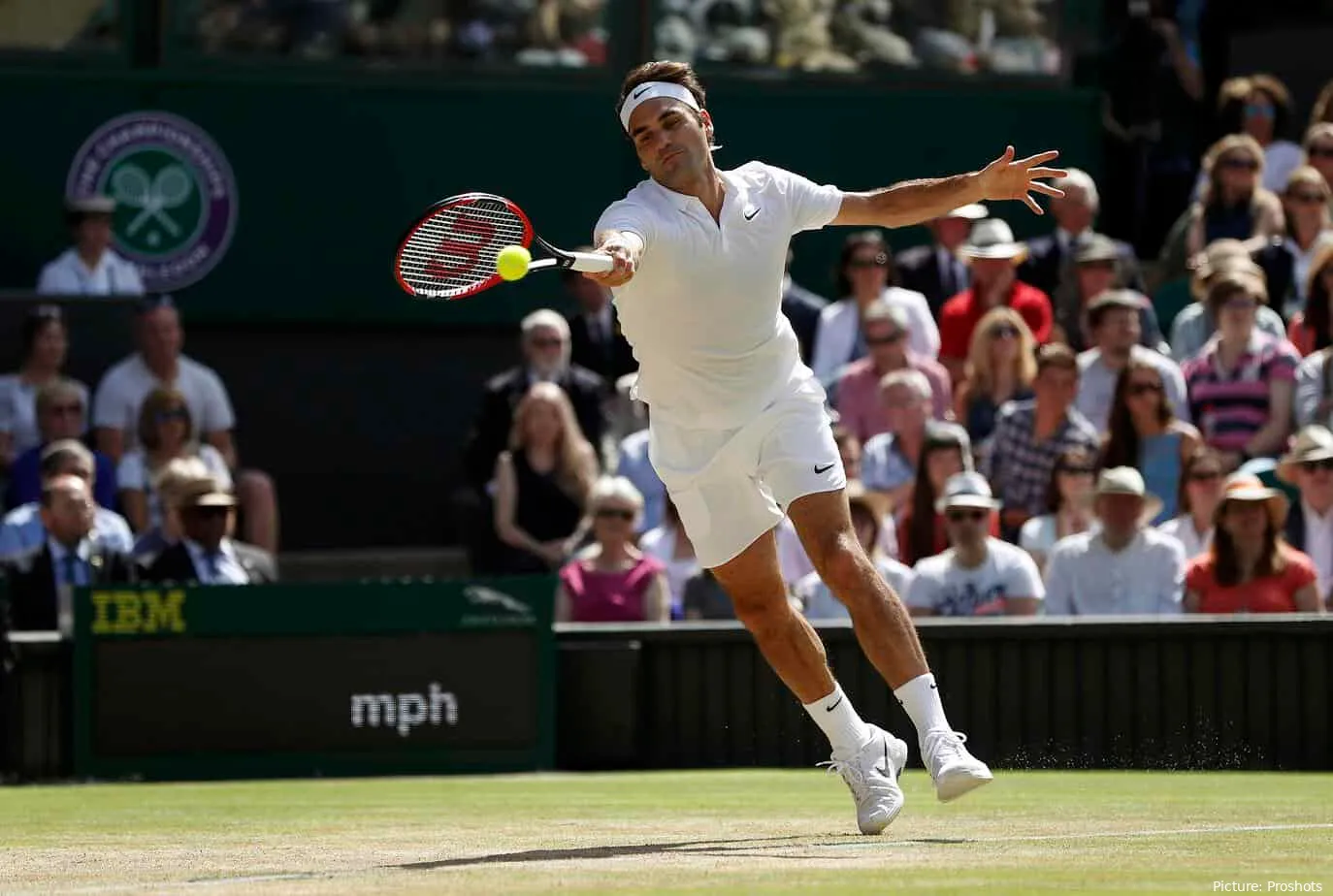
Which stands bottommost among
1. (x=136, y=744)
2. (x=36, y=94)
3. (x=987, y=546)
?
(x=136, y=744)

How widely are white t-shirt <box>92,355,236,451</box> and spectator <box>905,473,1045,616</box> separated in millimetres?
3964

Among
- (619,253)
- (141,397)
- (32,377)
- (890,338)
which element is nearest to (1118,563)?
(890,338)

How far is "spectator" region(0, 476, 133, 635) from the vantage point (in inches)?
448

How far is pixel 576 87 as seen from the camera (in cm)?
1573

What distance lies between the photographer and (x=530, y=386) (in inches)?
517

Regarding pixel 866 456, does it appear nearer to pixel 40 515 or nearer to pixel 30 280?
pixel 40 515

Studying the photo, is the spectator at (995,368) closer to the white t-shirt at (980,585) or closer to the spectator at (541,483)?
the white t-shirt at (980,585)

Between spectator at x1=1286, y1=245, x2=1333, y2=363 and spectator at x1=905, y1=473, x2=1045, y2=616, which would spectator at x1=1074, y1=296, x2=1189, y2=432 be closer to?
spectator at x1=1286, y1=245, x2=1333, y2=363

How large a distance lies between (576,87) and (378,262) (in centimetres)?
156

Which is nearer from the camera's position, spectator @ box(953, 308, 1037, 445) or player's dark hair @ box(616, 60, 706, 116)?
player's dark hair @ box(616, 60, 706, 116)

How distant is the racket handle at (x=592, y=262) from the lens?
617 cm

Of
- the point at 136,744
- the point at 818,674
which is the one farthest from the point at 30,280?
the point at 818,674

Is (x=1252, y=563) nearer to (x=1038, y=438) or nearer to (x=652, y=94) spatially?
(x=1038, y=438)

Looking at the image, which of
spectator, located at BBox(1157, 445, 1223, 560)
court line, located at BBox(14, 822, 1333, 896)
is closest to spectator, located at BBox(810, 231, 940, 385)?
spectator, located at BBox(1157, 445, 1223, 560)
